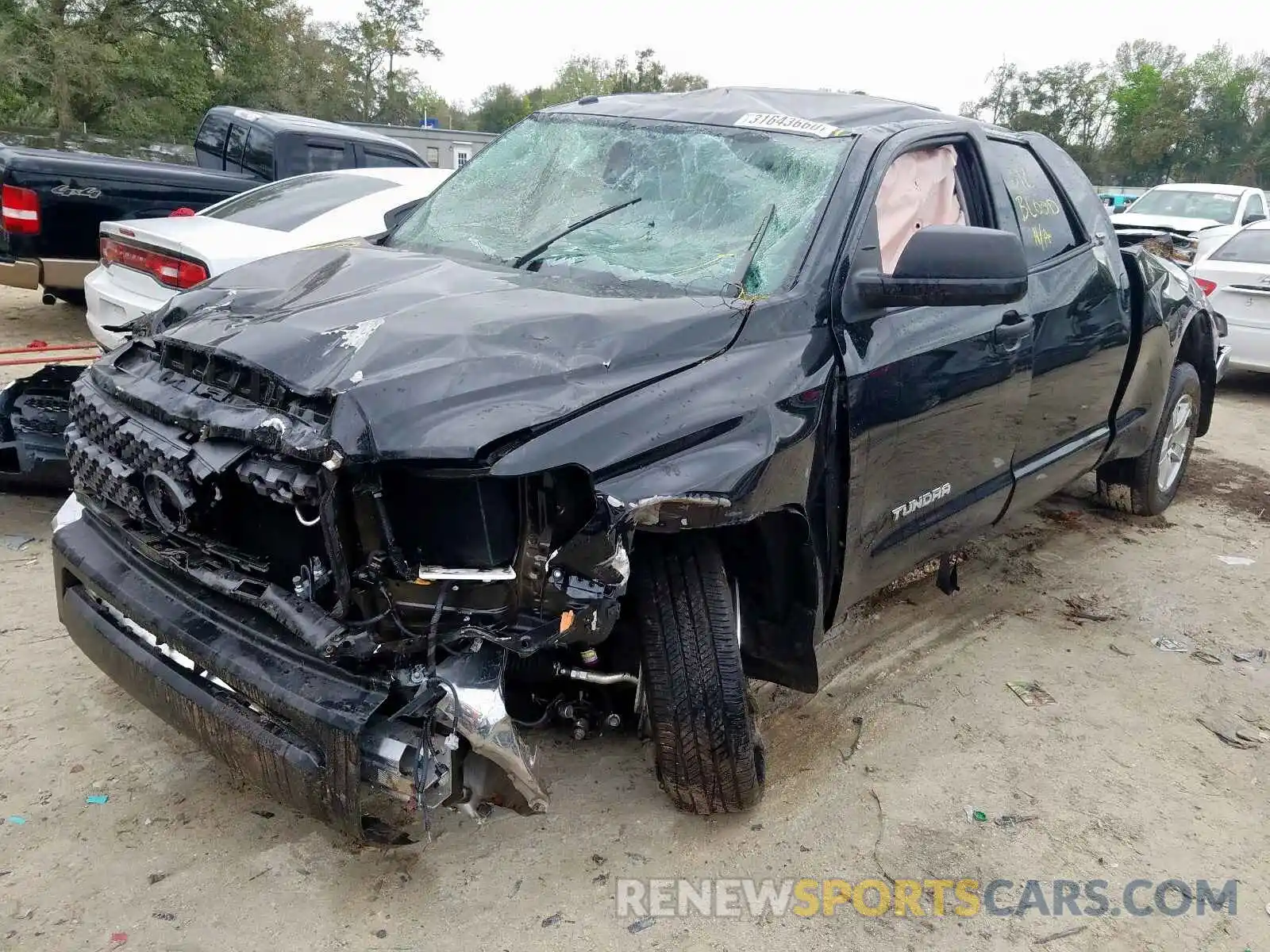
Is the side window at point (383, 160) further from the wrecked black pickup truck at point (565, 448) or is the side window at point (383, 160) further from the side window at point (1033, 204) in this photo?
the side window at point (1033, 204)

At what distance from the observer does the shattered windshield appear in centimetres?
299

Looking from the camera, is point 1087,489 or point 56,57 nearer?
point 1087,489

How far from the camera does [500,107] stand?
6419 cm

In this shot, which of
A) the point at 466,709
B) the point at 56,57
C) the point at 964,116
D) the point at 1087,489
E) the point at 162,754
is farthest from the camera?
the point at 56,57

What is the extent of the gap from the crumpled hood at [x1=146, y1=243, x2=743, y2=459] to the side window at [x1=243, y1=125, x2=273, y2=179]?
6019 mm

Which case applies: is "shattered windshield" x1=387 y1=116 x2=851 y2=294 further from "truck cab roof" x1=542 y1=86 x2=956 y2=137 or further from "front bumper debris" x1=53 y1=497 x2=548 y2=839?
"front bumper debris" x1=53 y1=497 x2=548 y2=839

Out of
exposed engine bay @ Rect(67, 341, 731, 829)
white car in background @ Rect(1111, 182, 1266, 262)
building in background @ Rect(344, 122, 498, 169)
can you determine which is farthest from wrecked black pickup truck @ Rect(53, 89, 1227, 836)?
building in background @ Rect(344, 122, 498, 169)

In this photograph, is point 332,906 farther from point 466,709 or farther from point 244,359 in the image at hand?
point 244,359

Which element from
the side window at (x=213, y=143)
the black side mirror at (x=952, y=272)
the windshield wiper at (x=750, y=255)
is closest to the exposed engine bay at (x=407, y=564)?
the windshield wiper at (x=750, y=255)

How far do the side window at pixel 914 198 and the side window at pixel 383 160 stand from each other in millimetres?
6289

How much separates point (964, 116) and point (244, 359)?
2838 mm

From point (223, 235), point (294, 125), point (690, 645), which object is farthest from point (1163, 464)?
point (294, 125)

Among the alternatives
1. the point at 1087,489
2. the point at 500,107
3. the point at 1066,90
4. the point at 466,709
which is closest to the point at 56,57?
the point at 1087,489

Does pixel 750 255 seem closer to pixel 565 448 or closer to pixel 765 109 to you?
pixel 765 109
